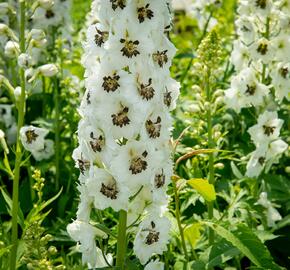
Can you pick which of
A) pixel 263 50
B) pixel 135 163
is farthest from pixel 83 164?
pixel 263 50

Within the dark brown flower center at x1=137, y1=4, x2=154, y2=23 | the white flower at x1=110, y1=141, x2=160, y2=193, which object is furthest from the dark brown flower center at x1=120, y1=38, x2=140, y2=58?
the white flower at x1=110, y1=141, x2=160, y2=193

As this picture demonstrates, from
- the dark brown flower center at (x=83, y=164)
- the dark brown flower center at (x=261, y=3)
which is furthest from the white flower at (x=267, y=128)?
the dark brown flower center at (x=83, y=164)

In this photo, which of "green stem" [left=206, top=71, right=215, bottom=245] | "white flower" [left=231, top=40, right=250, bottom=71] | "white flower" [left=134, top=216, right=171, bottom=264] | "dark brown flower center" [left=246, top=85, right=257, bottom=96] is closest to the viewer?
"white flower" [left=134, top=216, right=171, bottom=264]

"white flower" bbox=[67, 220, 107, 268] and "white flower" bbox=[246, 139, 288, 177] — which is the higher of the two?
"white flower" bbox=[246, 139, 288, 177]

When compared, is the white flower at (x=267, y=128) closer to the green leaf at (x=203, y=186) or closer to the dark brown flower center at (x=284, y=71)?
the dark brown flower center at (x=284, y=71)

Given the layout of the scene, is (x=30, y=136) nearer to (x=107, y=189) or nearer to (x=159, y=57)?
(x=107, y=189)

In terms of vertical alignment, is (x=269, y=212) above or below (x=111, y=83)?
below

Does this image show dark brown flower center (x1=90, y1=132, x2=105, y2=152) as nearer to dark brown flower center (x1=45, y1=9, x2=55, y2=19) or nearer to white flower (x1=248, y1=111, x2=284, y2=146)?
white flower (x1=248, y1=111, x2=284, y2=146)
